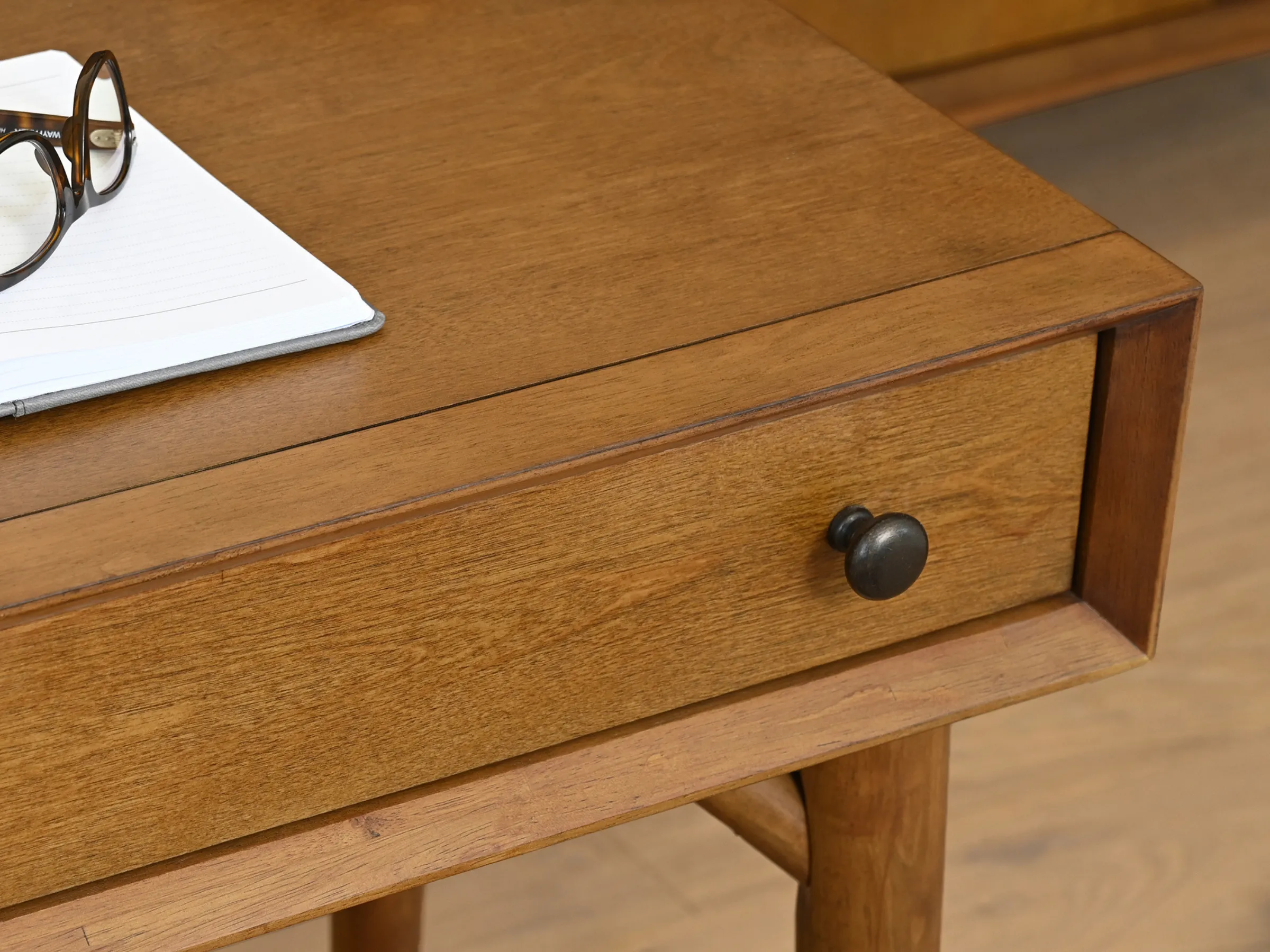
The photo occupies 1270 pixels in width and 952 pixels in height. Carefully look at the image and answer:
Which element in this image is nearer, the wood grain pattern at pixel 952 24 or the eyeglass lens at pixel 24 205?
the eyeglass lens at pixel 24 205

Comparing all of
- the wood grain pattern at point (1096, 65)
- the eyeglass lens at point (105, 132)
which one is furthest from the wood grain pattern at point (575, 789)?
the wood grain pattern at point (1096, 65)

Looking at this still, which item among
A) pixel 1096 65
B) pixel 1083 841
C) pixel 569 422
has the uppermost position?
pixel 569 422

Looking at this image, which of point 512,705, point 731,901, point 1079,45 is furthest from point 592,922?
point 1079,45

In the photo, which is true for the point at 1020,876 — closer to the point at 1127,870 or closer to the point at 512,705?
the point at 1127,870

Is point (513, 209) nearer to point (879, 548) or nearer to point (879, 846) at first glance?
point (879, 548)

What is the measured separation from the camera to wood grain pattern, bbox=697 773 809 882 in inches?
25.0

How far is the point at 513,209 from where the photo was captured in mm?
545

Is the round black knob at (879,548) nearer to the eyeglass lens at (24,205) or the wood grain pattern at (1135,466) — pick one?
the wood grain pattern at (1135,466)

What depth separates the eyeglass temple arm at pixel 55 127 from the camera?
0.55 metres

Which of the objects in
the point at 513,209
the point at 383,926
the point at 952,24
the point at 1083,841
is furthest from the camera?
the point at 952,24

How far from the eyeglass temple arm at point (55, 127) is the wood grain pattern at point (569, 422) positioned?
0.18 m

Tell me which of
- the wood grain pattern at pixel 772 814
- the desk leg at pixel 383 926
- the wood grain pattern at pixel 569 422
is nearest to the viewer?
the wood grain pattern at pixel 569 422

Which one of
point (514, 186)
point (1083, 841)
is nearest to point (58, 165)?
point (514, 186)

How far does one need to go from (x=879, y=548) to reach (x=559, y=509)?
0.10m
